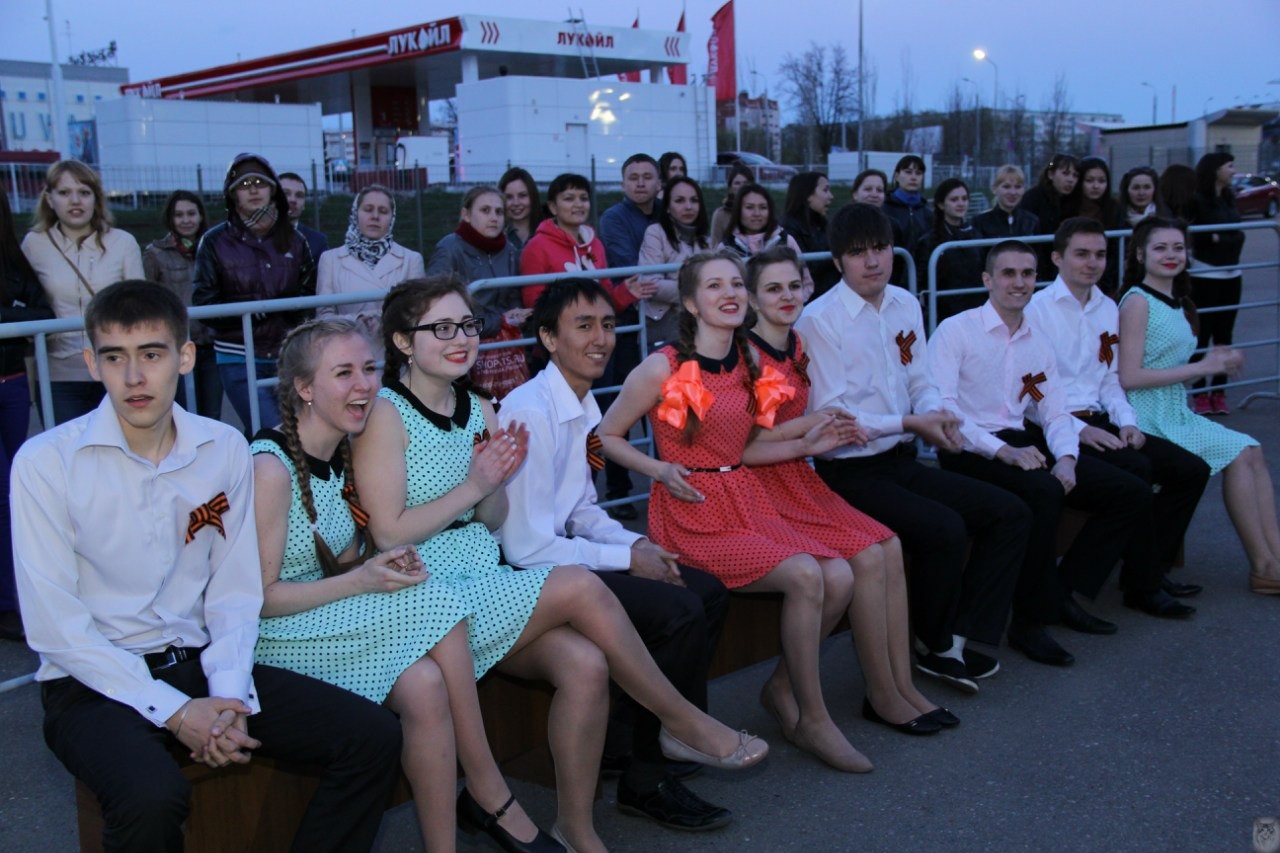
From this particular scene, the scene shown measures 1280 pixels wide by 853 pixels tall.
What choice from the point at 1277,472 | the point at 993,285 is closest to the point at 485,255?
the point at 993,285

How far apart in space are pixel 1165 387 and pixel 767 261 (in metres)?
2.36

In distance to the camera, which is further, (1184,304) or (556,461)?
(1184,304)

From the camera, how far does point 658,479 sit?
413 cm

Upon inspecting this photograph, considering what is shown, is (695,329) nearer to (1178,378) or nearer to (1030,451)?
(1030,451)

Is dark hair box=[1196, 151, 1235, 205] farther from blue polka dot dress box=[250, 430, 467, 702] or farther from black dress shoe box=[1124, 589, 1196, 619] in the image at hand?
blue polka dot dress box=[250, 430, 467, 702]

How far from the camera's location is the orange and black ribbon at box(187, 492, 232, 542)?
9.79 feet

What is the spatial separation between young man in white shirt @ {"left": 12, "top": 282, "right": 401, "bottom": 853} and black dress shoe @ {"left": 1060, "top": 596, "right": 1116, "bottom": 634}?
321 centimetres

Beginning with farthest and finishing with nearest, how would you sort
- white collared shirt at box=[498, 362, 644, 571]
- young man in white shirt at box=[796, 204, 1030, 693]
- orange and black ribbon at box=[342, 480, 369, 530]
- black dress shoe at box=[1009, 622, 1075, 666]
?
black dress shoe at box=[1009, 622, 1075, 666]
young man in white shirt at box=[796, 204, 1030, 693]
white collared shirt at box=[498, 362, 644, 571]
orange and black ribbon at box=[342, 480, 369, 530]

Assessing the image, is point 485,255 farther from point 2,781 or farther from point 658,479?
point 2,781

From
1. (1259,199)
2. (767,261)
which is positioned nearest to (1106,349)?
(767,261)

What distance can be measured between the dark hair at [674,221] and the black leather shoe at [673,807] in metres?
4.27

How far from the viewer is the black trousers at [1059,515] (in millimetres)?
4816

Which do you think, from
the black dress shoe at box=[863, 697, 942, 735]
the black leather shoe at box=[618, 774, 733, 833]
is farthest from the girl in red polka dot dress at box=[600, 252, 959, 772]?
the black leather shoe at box=[618, 774, 733, 833]

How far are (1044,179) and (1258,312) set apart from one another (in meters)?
7.87
